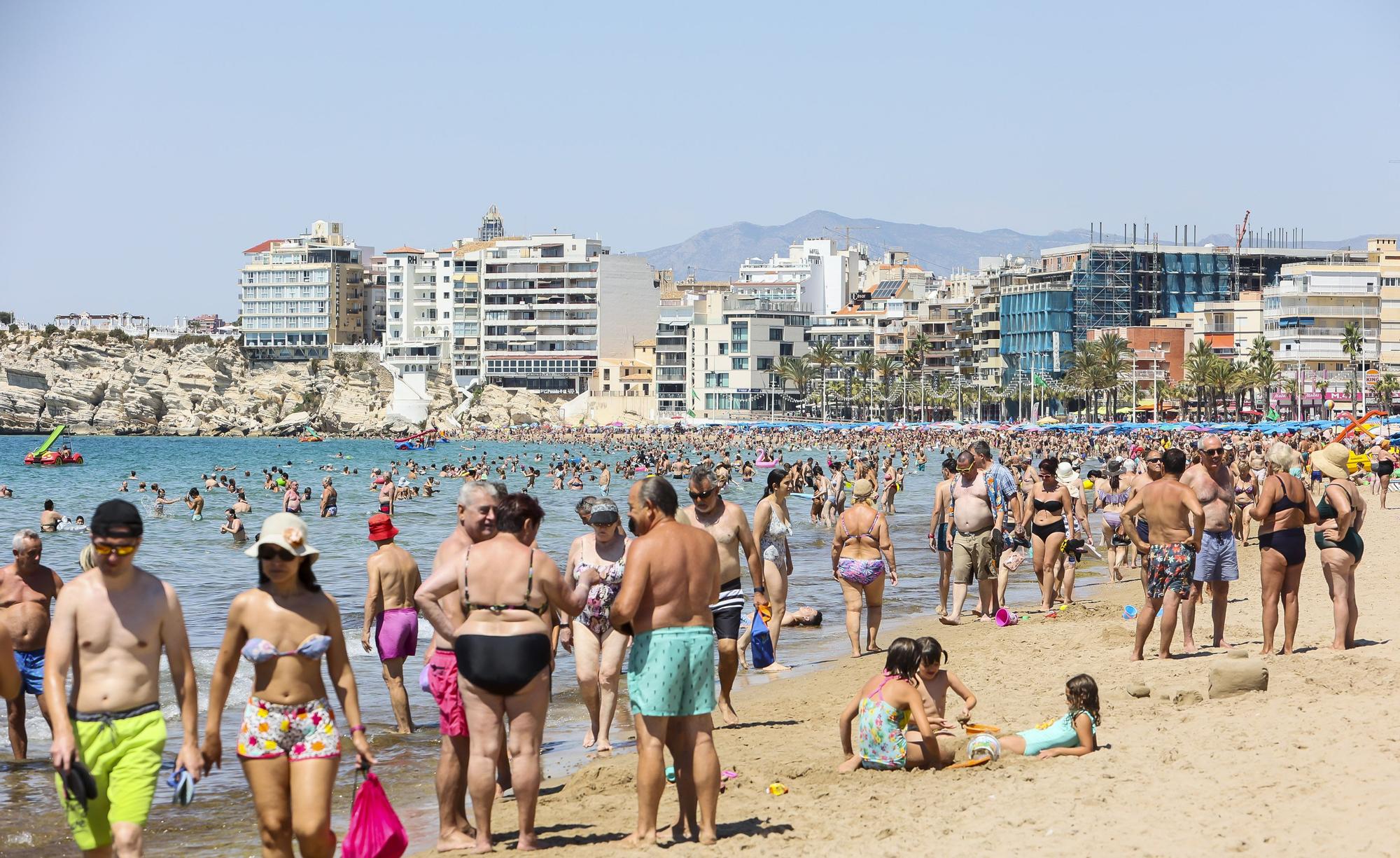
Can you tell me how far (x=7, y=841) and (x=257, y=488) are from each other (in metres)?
51.4

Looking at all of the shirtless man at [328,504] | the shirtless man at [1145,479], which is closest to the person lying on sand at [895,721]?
the shirtless man at [1145,479]

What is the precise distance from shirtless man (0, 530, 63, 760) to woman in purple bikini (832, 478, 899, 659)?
18.4 feet

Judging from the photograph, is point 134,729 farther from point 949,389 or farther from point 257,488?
point 949,389

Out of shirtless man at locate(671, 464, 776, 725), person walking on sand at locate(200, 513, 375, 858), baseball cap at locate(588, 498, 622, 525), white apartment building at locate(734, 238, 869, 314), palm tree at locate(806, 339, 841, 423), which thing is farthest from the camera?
white apartment building at locate(734, 238, 869, 314)

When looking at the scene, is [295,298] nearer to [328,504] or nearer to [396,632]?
[328,504]

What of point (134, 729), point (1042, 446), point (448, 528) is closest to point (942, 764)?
point (134, 729)

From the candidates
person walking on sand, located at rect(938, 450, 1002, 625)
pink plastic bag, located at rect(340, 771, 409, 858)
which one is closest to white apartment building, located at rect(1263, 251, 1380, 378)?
person walking on sand, located at rect(938, 450, 1002, 625)

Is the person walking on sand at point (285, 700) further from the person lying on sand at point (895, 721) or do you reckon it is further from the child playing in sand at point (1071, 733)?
the child playing in sand at point (1071, 733)

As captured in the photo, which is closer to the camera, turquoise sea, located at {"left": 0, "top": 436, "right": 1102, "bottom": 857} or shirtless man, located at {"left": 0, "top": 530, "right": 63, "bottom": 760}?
turquoise sea, located at {"left": 0, "top": 436, "right": 1102, "bottom": 857}

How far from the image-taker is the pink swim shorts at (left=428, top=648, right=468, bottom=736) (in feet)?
21.8

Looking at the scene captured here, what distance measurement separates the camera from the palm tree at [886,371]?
13112 centimetres

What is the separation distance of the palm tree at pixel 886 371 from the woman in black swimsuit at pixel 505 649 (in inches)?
4934

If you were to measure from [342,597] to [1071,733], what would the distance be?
14.0m

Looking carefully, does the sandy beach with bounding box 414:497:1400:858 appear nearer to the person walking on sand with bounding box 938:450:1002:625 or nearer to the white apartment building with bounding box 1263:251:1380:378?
the person walking on sand with bounding box 938:450:1002:625
